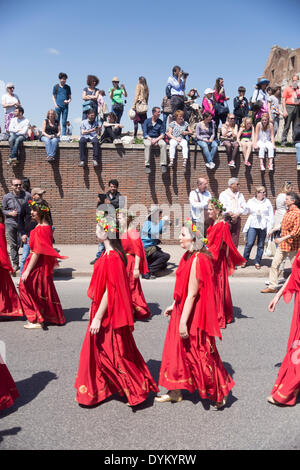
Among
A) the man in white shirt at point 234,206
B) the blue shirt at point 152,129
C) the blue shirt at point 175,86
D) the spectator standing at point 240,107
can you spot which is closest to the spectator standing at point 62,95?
the blue shirt at point 152,129

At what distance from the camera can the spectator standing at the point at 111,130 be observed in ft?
46.6

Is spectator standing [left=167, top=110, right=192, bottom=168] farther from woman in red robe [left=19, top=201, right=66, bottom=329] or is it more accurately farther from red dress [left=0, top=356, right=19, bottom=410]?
red dress [left=0, top=356, right=19, bottom=410]

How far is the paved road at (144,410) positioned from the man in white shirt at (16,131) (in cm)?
784

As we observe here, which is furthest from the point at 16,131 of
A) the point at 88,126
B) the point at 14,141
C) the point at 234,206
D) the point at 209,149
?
the point at 234,206

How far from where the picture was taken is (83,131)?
13750mm

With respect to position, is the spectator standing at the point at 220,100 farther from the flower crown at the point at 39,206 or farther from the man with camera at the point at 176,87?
the flower crown at the point at 39,206

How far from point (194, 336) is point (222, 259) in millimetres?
3108

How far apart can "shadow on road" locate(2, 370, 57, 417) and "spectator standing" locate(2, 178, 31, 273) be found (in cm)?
558

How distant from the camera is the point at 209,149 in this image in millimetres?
14555

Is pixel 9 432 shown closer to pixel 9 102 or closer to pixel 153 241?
pixel 153 241

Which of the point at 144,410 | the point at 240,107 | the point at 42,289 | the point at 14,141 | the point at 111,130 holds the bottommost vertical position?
the point at 144,410

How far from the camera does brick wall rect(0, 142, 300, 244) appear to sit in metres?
13.9

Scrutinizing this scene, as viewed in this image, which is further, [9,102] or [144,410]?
A: [9,102]

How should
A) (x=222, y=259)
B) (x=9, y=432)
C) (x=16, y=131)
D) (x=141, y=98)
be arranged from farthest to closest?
(x=141, y=98) → (x=16, y=131) → (x=222, y=259) → (x=9, y=432)
